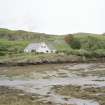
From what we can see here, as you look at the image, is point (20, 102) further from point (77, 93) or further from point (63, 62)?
→ point (63, 62)

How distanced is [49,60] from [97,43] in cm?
4846

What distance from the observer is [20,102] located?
103 ft

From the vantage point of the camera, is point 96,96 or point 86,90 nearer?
point 96,96

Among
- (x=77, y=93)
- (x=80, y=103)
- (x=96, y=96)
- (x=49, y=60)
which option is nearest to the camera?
(x=80, y=103)

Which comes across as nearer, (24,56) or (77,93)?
(77,93)

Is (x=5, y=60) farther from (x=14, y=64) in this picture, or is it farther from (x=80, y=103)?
(x=80, y=103)

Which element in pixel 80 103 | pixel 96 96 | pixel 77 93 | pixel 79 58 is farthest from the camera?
pixel 79 58

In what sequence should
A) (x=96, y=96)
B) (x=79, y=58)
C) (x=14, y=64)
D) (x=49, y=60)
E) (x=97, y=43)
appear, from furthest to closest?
(x=97, y=43), (x=79, y=58), (x=49, y=60), (x=14, y=64), (x=96, y=96)

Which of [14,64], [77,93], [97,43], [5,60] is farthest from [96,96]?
[97,43]

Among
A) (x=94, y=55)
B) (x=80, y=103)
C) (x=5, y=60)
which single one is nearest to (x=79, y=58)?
(x=94, y=55)

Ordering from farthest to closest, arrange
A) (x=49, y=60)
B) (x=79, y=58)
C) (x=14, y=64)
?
(x=79, y=58) < (x=49, y=60) < (x=14, y=64)

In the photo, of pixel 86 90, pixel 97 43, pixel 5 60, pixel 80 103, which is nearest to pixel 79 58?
pixel 5 60

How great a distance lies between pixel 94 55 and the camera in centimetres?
11394

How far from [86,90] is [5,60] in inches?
2465
